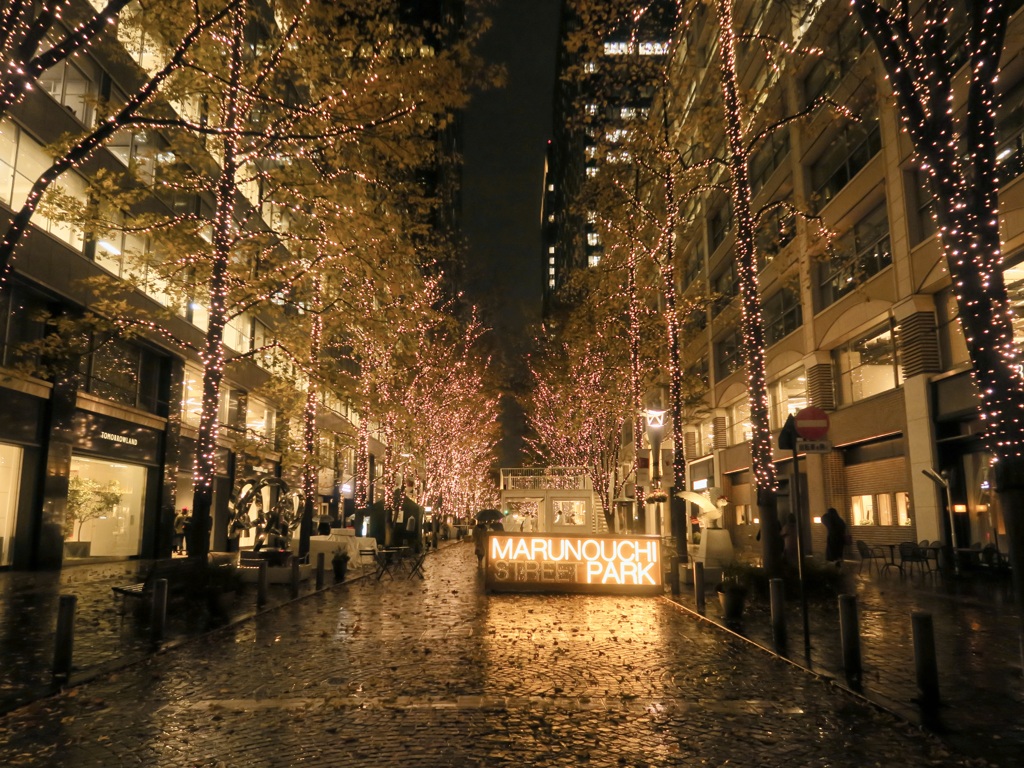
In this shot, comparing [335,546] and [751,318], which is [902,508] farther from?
[335,546]

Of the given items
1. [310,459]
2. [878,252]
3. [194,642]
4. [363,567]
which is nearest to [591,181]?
[878,252]

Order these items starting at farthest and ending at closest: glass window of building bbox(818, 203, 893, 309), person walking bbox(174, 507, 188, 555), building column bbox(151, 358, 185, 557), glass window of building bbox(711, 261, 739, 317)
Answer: glass window of building bbox(711, 261, 739, 317), person walking bbox(174, 507, 188, 555), building column bbox(151, 358, 185, 557), glass window of building bbox(818, 203, 893, 309)

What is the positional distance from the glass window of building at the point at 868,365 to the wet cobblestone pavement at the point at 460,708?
15977mm

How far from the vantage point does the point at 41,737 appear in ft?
19.8

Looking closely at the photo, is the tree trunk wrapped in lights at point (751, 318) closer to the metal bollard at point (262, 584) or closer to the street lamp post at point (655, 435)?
the street lamp post at point (655, 435)

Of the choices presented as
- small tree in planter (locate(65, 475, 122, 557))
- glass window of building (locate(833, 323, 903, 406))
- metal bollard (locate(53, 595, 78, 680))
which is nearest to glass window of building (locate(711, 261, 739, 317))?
glass window of building (locate(833, 323, 903, 406))

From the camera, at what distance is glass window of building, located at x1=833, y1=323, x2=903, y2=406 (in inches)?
945

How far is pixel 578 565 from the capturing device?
16594 mm

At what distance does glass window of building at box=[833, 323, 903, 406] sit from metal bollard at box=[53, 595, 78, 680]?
22053 mm

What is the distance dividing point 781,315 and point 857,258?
685 cm

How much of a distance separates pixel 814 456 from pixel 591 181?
42.2ft

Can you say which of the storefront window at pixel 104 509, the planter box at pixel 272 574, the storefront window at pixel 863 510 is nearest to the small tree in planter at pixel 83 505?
the storefront window at pixel 104 509

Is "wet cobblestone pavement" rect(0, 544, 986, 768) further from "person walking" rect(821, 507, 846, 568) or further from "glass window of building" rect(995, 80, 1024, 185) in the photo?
"glass window of building" rect(995, 80, 1024, 185)

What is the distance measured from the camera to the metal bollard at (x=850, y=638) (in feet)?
26.3
